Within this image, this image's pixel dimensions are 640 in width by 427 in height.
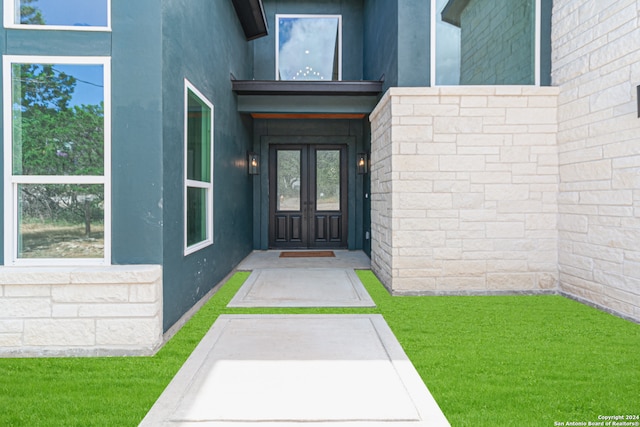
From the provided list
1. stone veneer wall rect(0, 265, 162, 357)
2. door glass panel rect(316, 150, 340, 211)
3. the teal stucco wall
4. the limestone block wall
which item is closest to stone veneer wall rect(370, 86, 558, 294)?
the limestone block wall

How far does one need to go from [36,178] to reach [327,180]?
590cm

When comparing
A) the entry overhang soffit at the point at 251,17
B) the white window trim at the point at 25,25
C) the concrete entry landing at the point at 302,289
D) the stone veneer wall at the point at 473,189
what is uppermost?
the entry overhang soffit at the point at 251,17

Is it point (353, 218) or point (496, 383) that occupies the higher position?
point (353, 218)

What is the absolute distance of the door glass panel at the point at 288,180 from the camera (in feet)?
27.2

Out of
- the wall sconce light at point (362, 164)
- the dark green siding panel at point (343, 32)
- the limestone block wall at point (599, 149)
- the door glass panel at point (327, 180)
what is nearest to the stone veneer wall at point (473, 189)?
the limestone block wall at point (599, 149)

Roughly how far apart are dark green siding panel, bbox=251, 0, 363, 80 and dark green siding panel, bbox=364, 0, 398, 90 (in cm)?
39

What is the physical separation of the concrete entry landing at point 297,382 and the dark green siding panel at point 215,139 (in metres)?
0.72

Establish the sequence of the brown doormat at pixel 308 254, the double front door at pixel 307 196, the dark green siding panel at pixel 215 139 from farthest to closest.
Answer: the double front door at pixel 307 196 → the brown doormat at pixel 308 254 → the dark green siding panel at pixel 215 139

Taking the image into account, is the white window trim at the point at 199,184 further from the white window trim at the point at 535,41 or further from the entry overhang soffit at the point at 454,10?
the entry overhang soffit at the point at 454,10

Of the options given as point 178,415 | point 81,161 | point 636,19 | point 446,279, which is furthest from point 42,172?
point 636,19

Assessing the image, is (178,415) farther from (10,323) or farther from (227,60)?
(227,60)

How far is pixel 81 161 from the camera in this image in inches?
116

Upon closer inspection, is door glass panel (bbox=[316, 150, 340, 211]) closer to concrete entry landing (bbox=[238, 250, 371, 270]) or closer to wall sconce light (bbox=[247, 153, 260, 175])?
concrete entry landing (bbox=[238, 250, 371, 270])

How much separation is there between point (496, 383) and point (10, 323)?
131 inches
